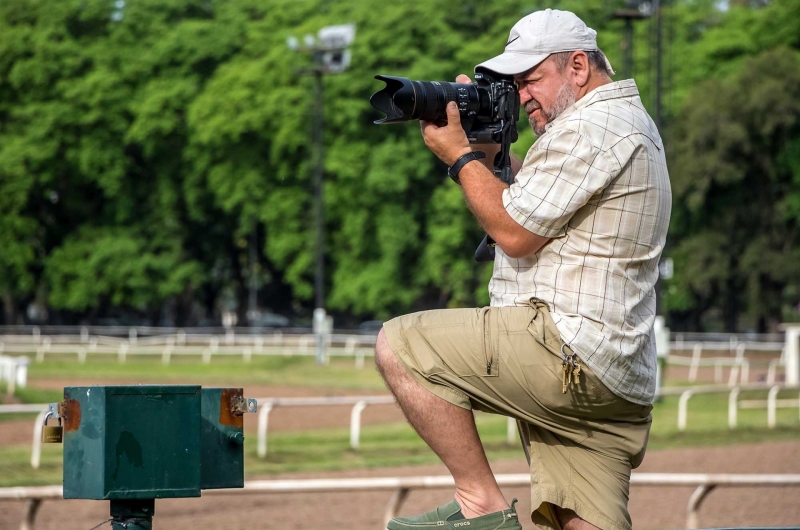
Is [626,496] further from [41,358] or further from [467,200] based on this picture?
[41,358]

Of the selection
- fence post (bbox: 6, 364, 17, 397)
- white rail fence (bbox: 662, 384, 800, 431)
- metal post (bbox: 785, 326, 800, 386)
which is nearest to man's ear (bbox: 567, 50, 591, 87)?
white rail fence (bbox: 662, 384, 800, 431)

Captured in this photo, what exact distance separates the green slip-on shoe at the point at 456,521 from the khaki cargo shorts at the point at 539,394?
0.50 feet

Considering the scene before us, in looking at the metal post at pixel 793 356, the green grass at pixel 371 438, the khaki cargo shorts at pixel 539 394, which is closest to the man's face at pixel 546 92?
the khaki cargo shorts at pixel 539 394

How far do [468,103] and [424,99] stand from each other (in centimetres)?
17

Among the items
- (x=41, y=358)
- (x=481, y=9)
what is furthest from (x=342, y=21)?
(x=41, y=358)

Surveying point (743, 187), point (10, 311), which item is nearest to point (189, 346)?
point (10, 311)

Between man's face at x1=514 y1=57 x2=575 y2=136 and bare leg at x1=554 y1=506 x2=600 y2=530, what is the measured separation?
1.21 metres

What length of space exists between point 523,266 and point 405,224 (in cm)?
4387

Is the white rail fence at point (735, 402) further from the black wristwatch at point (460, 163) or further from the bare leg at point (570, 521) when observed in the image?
the black wristwatch at point (460, 163)

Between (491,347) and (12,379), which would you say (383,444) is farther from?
(491,347)

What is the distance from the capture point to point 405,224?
4781 centimetres

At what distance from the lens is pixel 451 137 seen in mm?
3945

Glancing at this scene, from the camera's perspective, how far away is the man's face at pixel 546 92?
13.2ft

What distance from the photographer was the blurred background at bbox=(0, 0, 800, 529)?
133 feet
